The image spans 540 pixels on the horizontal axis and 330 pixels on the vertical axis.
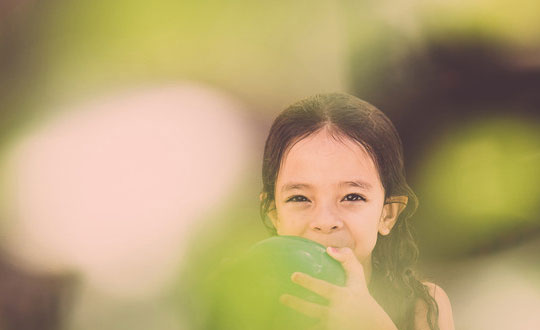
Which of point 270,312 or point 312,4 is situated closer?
point 270,312

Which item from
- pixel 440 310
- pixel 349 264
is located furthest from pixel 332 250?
pixel 440 310

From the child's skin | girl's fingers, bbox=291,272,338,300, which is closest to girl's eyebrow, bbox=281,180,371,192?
the child's skin

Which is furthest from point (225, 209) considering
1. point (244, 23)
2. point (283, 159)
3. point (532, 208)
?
point (532, 208)

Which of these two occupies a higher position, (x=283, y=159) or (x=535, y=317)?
(x=283, y=159)

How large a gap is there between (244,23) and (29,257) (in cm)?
33

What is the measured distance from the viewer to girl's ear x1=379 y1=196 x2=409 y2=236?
563 millimetres

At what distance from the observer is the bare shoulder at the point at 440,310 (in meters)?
0.57

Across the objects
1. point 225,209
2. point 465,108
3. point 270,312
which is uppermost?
point 465,108

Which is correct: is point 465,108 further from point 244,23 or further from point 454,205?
point 244,23

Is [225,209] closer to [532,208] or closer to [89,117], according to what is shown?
[89,117]

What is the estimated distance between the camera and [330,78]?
59 centimetres

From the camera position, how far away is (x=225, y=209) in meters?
0.58

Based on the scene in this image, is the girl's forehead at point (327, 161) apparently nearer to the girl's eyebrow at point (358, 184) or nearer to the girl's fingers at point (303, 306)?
the girl's eyebrow at point (358, 184)

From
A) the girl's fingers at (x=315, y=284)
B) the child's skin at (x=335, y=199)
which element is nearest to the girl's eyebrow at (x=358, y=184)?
the child's skin at (x=335, y=199)
